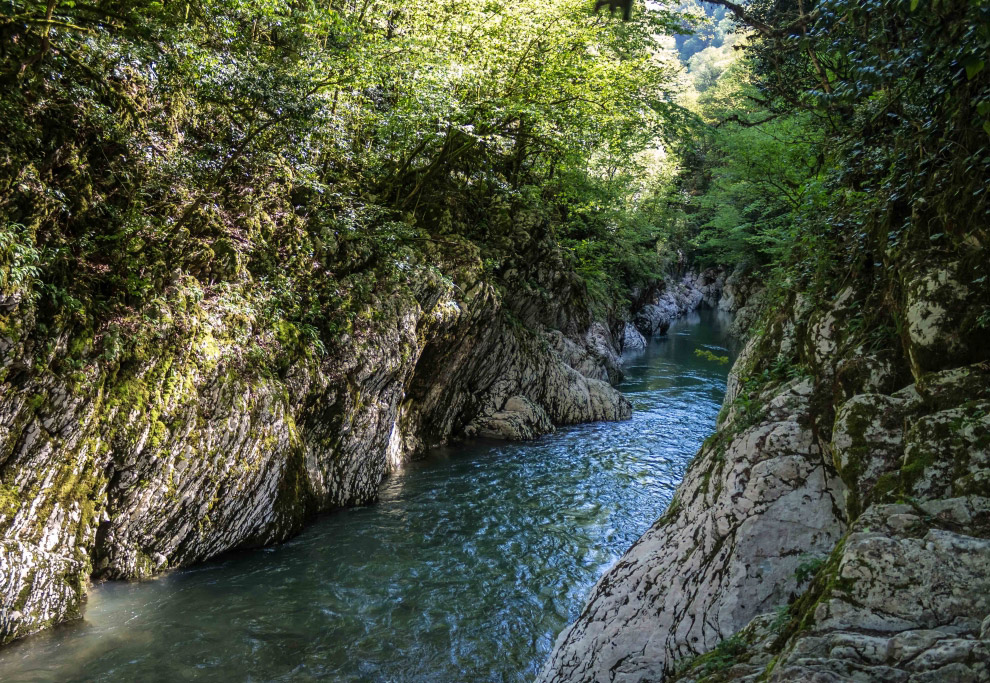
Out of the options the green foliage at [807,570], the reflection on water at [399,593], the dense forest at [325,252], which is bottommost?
the reflection on water at [399,593]

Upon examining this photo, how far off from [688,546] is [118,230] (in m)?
7.31

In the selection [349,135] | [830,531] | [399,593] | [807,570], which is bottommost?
[399,593]

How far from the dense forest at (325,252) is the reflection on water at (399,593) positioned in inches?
20.8

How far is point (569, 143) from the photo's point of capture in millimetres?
14109

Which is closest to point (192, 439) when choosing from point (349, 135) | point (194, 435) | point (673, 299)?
point (194, 435)

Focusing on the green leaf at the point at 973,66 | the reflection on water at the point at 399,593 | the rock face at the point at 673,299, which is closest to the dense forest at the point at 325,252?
the green leaf at the point at 973,66

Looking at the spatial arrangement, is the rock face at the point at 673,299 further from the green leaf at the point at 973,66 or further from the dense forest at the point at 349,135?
the green leaf at the point at 973,66

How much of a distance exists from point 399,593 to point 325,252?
563cm

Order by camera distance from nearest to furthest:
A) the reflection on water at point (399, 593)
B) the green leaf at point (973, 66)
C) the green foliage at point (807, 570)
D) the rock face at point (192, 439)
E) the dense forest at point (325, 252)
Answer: the green leaf at point (973, 66) < the green foliage at point (807, 570) < the dense forest at point (325, 252) < the rock face at point (192, 439) < the reflection on water at point (399, 593)

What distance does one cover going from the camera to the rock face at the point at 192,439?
5.45m

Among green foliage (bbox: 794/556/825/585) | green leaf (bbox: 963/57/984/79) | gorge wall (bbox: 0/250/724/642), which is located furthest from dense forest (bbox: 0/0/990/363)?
green foliage (bbox: 794/556/825/585)

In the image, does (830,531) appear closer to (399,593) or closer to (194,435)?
(399,593)

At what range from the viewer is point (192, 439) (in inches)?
269

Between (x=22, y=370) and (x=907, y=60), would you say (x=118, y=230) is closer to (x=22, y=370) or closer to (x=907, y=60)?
(x=22, y=370)
